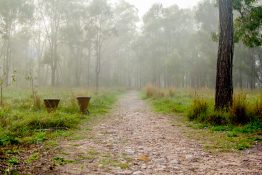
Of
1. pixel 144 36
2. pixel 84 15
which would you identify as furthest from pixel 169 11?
pixel 84 15

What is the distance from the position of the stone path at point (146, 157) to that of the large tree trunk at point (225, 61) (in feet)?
7.47

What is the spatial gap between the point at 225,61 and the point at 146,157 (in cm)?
477

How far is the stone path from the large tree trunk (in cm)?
228

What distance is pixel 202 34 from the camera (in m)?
37.0

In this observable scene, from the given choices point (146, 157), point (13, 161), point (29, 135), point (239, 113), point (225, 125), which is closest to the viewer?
point (13, 161)

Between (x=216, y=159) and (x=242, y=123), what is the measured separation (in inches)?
129

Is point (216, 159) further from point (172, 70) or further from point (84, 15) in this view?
point (172, 70)

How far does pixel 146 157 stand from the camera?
177 inches

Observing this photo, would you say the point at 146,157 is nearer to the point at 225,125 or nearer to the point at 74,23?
the point at 225,125

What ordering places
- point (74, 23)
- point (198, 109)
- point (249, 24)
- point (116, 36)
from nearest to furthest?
point (198, 109) < point (249, 24) < point (116, 36) < point (74, 23)

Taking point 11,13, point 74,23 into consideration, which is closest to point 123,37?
point 74,23

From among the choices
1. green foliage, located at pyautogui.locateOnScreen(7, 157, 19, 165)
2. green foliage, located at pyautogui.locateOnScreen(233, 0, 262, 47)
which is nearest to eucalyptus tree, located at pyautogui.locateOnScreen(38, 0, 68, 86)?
green foliage, located at pyautogui.locateOnScreen(233, 0, 262, 47)

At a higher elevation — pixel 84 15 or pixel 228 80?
pixel 84 15

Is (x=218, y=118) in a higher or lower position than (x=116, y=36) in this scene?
lower
